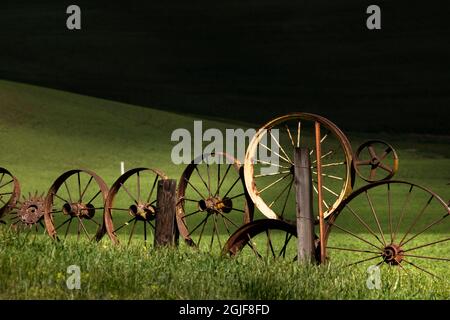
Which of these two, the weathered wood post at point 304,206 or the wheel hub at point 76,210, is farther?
the wheel hub at point 76,210

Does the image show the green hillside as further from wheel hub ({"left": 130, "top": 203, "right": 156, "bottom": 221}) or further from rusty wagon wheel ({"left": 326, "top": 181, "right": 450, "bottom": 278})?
wheel hub ({"left": 130, "top": 203, "right": 156, "bottom": 221})

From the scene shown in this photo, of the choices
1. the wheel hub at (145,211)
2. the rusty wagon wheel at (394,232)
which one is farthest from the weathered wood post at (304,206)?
the wheel hub at (145,211)

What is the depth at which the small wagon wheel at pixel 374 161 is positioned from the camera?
953 cm

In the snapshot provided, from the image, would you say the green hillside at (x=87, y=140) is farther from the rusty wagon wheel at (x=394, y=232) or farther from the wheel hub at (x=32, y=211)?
the wheel hub at (x=32, y=211)

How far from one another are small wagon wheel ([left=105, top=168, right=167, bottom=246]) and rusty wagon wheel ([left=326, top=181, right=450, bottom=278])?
240cm

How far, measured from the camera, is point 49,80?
78.8 meters

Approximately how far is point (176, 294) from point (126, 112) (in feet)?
91.3

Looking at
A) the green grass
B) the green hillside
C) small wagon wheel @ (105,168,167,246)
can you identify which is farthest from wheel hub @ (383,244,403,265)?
the green hillside

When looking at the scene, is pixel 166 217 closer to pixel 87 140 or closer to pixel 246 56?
pixel 87 140

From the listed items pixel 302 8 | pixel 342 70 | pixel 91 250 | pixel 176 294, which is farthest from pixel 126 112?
pixel 302 8

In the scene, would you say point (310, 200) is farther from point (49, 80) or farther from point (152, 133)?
point (49, 80)

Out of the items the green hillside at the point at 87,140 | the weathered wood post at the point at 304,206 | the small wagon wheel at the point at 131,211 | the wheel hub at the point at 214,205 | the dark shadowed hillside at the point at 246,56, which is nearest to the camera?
the weathered wood post at the point at 304,206

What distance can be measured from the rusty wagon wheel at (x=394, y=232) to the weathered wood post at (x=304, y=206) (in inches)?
12.7

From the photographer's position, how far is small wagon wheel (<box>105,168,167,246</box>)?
11727 millimetres
